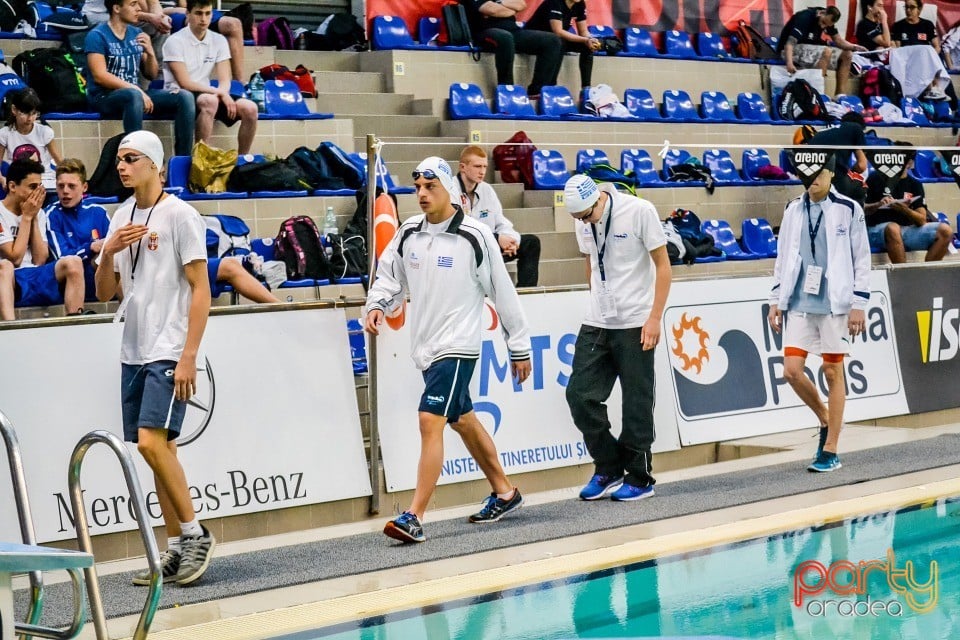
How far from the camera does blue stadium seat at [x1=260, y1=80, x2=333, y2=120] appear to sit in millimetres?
12719

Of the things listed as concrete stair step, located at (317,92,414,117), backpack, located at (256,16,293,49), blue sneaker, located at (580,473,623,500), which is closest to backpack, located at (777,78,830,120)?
concrete stair step, located at (317,92,414,117)

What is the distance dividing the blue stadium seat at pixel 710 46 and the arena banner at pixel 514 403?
9591 millimetres

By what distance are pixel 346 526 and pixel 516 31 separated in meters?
8.89

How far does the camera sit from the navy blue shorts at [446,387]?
23.6 feet

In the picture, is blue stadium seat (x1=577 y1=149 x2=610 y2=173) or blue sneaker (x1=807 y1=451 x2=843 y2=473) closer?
blue sneaker (x1=807 y1=451 x2=843 y2=473)

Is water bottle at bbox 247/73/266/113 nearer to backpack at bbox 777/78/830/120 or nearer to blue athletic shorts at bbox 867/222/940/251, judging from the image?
blue athletic shorts at bbox 867/222/940/251

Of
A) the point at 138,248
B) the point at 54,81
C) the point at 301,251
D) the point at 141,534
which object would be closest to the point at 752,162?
the point at 301,251

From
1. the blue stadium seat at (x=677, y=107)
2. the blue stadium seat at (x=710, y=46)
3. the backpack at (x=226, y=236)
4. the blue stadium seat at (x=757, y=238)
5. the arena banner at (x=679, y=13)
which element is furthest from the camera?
the blue stadium seat at (x=710, y=46)

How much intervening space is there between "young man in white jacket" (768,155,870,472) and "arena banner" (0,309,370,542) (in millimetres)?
3187

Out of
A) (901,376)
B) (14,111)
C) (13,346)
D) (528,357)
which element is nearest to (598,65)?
(901,376)

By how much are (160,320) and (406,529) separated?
5.82 ft

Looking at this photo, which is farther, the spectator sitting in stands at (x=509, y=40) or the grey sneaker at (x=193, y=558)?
the spectator sitting in stands at (x=509, y=40)

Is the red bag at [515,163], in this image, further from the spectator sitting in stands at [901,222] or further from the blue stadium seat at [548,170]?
the spectator sitting in stands at [901,222]

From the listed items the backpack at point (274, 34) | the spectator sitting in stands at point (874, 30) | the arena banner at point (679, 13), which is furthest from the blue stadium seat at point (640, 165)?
the spectator sitting in stands at point (874, 30)
